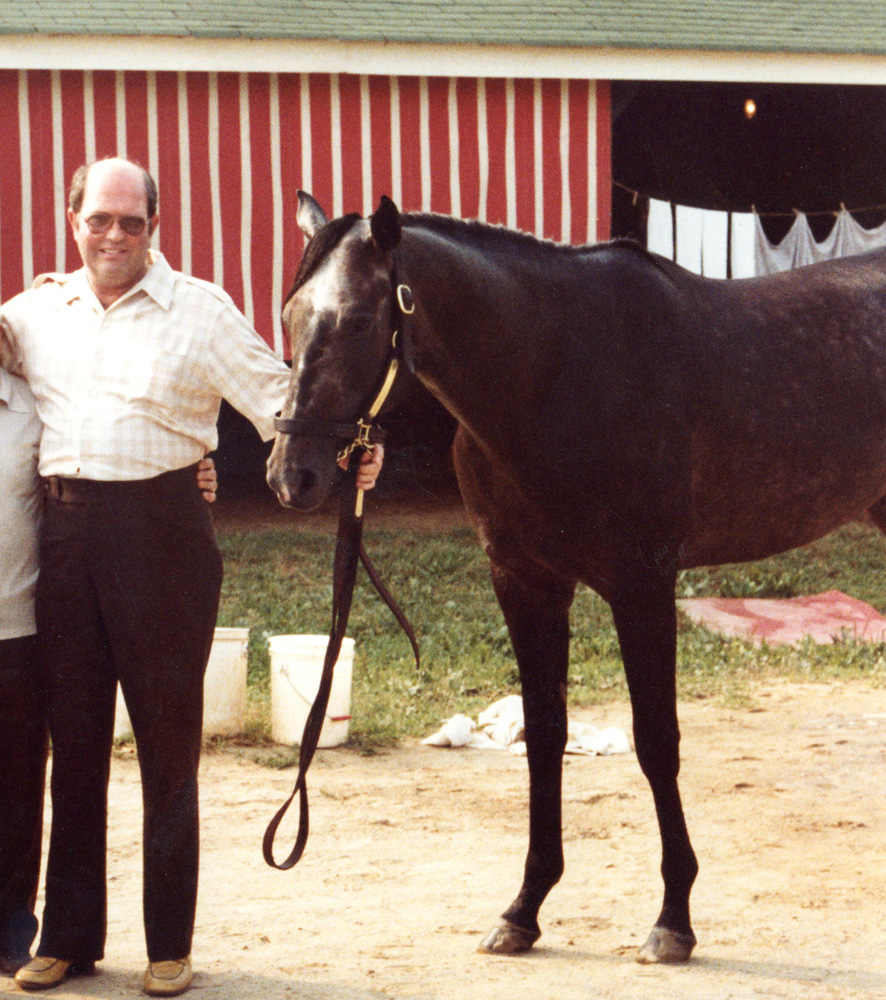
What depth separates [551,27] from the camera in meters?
10.1

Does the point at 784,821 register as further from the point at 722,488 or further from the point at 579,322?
the point at 579,322

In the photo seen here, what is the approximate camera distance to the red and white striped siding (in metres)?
9.85

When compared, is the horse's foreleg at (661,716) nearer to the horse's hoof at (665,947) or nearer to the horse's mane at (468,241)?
the horse's hoof at (665,947)

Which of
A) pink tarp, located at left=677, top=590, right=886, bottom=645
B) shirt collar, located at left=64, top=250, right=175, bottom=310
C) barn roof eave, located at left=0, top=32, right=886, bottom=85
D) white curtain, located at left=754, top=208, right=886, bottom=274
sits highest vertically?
barn roof eave, located at left=0, top=32, right=886, bottom=85

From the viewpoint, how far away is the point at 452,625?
25.7ft

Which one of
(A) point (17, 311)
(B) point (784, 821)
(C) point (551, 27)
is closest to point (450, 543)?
(C) point (551, 27)

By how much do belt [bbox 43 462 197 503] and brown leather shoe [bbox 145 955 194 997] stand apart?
1.18m

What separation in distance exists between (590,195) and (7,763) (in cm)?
794

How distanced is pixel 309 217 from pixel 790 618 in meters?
5.36

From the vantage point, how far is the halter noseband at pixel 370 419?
304 centimetres

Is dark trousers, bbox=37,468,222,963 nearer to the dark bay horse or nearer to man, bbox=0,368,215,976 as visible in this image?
man, bbox=0,368,215,976

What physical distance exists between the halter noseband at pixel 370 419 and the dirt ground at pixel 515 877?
1410 millimetres

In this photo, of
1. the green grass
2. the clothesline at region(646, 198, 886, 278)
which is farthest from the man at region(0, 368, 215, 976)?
the clothesline at region(646, 198, 886, 278)

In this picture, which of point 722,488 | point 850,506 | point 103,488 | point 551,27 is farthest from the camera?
point 551,27
